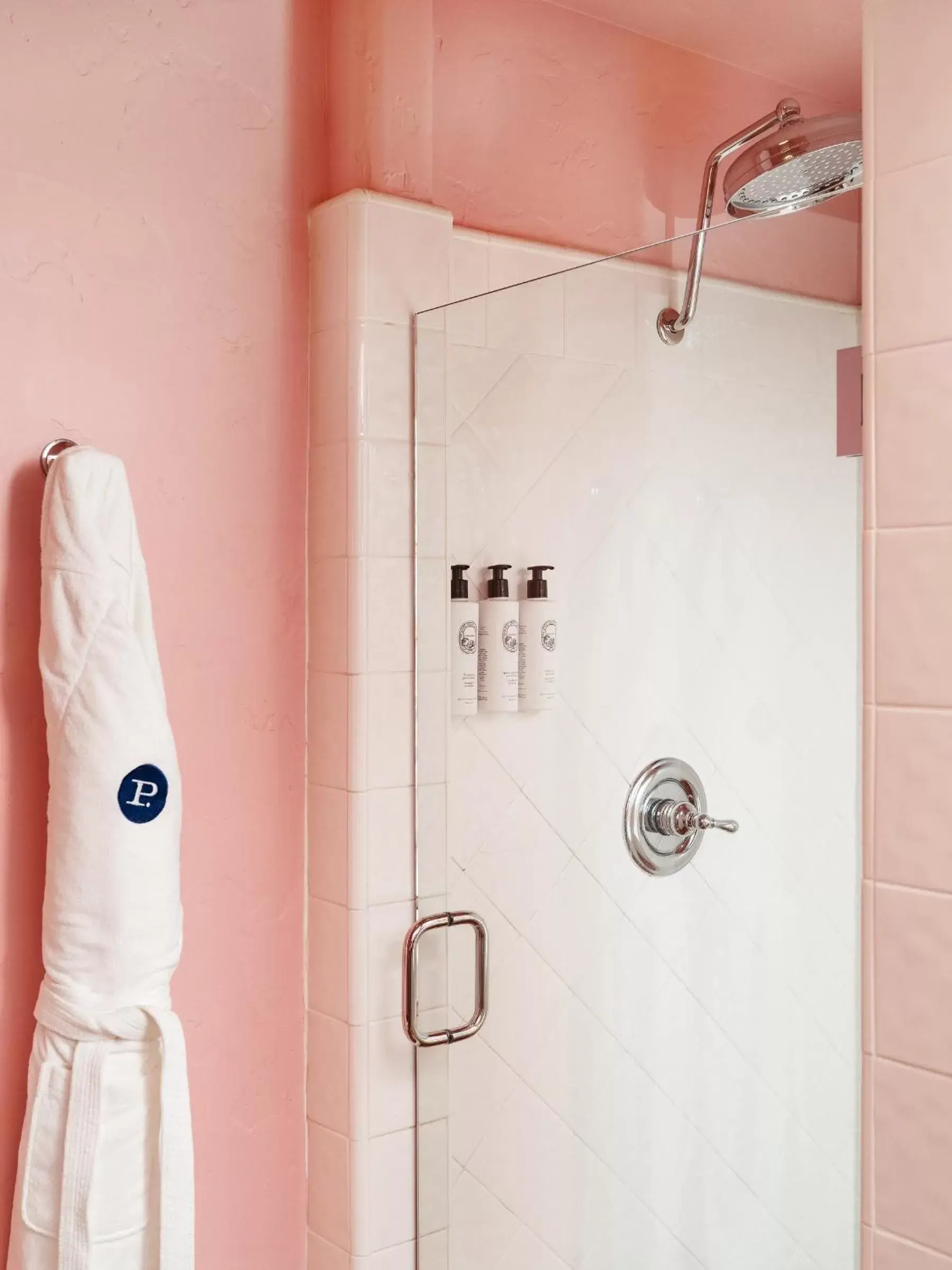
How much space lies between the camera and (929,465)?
874mm

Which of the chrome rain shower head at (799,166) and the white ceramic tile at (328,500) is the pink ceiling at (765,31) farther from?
the white ceramic tile at (328,500)

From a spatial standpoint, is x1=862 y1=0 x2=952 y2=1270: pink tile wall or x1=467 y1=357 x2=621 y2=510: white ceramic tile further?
x1=467 y1=357 x2=621 y2=510: white ceramic tile

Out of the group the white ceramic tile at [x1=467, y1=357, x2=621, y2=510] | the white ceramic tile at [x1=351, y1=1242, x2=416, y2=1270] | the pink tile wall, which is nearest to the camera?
the pink tile wall

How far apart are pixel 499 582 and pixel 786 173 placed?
0.58 metres

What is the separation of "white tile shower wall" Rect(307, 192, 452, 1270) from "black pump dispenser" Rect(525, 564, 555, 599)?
135 mm

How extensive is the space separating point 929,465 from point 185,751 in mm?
877

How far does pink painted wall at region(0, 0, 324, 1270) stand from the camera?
124 cm

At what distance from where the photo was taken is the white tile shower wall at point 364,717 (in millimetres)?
1413

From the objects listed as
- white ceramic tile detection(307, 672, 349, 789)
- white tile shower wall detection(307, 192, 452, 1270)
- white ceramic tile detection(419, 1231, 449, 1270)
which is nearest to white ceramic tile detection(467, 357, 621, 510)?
white tile shower wall detection(307, 192, 452, 1270)

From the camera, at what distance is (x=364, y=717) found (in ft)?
4.64

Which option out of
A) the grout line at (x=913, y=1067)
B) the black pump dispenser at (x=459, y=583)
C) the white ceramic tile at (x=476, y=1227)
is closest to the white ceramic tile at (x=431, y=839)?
the black pump dispenser at (x=459, y=583)

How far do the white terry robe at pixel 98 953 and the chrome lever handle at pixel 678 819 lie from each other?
1.70 feet

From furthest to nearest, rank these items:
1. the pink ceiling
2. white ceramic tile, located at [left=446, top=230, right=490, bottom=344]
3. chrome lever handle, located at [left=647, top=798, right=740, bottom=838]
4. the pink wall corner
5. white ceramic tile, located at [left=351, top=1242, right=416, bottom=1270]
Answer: the pink ceiling, the pink wall corner, white ceramic tile, located at [left=446, top=230, right=490, bottom=344], white ceramic tile, located at [left=351, top=1242, right=416, bottom=1270], chrome lever handle, located at [left=647, top=798, right=740, bottom=838]

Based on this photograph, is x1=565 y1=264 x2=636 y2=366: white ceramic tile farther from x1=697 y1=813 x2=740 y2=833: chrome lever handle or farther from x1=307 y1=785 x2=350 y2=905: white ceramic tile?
x1=307 y1=785 x2=350 y2=905: white ceramic tile
